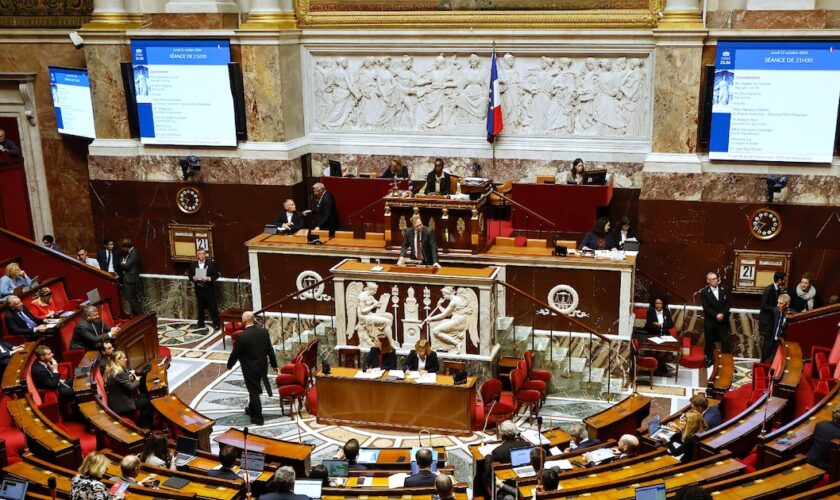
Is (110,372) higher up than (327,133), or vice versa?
(327,133)

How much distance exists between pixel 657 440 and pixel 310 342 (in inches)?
222

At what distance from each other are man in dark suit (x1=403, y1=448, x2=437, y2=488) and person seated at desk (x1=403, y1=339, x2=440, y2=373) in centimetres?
338

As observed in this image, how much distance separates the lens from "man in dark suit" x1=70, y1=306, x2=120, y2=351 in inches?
482

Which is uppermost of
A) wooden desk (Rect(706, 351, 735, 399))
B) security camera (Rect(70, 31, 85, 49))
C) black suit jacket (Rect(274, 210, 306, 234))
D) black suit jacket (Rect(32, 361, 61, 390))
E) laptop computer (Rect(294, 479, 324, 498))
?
security camera (Rect(70, 31, 85, 49))

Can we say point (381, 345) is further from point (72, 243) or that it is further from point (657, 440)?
point (72, 243)

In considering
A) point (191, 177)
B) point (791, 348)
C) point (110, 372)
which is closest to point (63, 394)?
point (110, 372)

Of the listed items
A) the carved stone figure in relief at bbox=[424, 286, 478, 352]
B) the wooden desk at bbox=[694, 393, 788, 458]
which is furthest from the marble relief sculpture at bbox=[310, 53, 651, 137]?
the wooden desk at bbox=[694, 393, 788, 458]

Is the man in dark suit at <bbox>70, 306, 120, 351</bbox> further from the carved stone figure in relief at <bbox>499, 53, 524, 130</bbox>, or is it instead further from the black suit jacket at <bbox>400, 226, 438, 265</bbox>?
the carved stone figure in relief at <bbox>499, 53, 524, 130</bbox>

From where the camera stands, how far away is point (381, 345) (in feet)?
39.3

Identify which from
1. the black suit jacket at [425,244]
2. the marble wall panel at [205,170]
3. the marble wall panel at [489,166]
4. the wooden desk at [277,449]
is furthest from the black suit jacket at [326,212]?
the wooden desk at [277,449]

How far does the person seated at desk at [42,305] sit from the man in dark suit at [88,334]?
860 mm

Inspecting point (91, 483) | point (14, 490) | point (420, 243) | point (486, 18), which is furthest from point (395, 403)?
point (486, 18)

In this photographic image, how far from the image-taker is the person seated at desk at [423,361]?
1154 centimetres

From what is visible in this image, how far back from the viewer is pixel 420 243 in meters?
12.9
